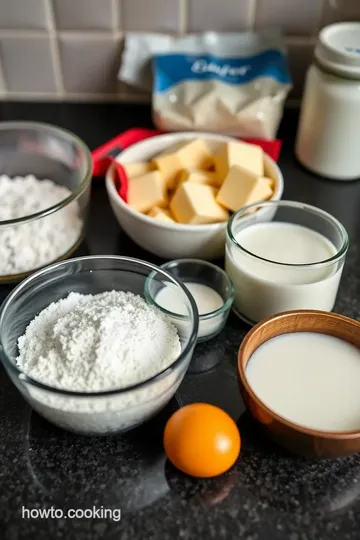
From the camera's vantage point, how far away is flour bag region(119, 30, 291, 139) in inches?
44.8

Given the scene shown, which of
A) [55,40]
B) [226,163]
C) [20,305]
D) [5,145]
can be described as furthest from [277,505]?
[55,40]

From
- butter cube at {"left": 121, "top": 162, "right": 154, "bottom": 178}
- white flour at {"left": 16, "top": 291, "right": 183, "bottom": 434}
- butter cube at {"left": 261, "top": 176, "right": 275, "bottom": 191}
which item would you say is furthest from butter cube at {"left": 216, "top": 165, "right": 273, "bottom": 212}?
white flour at {"left": 16, "top": 291, "right": 183, "bottom": 434}

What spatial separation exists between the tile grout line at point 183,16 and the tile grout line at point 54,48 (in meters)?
0.23

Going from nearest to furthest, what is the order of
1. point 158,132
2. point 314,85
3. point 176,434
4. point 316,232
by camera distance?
point 176,434
point 316,232
point 314,85
point 158,132

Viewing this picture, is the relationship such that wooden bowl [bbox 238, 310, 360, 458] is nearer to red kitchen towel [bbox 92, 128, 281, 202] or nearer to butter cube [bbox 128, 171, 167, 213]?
butter cube [bbox 128, 171, 167, 213]

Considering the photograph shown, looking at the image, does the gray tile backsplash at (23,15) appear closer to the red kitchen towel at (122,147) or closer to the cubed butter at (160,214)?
the red kitchen towel at (122,147)

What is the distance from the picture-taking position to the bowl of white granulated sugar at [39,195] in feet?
2.99

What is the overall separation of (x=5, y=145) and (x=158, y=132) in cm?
28

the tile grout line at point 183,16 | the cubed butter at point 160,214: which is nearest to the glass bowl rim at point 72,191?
the cubed butter at point 160,214

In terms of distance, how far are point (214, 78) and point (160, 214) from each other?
371mm

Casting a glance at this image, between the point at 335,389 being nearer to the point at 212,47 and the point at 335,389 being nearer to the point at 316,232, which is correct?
the point at 316,232

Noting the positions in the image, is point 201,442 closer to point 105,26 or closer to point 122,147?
point 122,147

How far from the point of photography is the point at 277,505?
0.69m

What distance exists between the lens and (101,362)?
0.70 m
